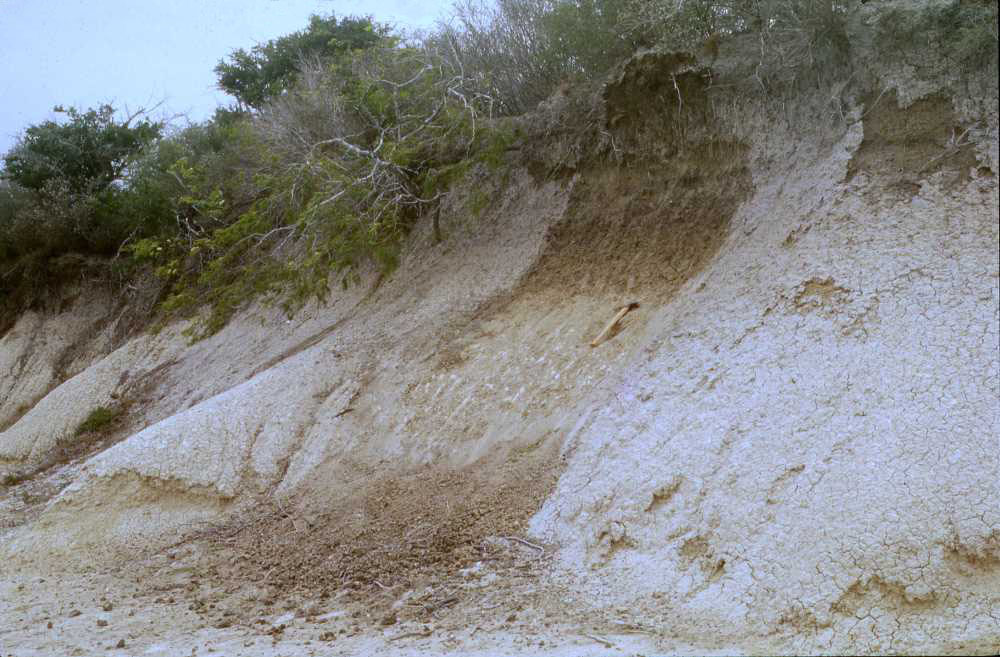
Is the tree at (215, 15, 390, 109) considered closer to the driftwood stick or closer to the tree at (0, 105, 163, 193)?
the tree at (0, 105, 163, 193)

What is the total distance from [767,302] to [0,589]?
7108mm

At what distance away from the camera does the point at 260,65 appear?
20922 millimetres

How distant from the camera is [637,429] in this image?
7582mm

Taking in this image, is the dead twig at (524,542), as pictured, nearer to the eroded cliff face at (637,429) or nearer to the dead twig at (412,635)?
the eroded cliff face at (637,429)

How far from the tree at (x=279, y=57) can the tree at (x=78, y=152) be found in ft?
9.19

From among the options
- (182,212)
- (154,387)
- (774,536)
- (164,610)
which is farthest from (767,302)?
(182,212)

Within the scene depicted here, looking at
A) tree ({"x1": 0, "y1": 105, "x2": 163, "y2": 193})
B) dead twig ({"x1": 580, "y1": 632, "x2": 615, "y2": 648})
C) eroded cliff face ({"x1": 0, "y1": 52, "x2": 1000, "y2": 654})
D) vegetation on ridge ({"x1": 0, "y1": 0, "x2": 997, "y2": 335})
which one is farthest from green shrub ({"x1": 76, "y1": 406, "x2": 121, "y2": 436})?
dead twig ({"x1": 580, "y1": 632, "x2": 615, "y2": 648})

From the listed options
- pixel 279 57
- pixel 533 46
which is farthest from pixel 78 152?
pixel 533 46

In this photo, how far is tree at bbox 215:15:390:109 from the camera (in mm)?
19547

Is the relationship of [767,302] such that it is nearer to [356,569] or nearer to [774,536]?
[774,536]

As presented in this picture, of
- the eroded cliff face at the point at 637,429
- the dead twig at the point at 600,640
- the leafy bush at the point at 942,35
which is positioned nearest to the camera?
the dead twig at the point at 600,640

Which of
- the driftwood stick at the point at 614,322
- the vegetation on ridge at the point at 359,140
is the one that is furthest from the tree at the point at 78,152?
the driftwood stick at the point at 614,322

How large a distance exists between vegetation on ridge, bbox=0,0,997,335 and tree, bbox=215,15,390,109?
1366 millimetres

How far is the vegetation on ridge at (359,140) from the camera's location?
938cm
